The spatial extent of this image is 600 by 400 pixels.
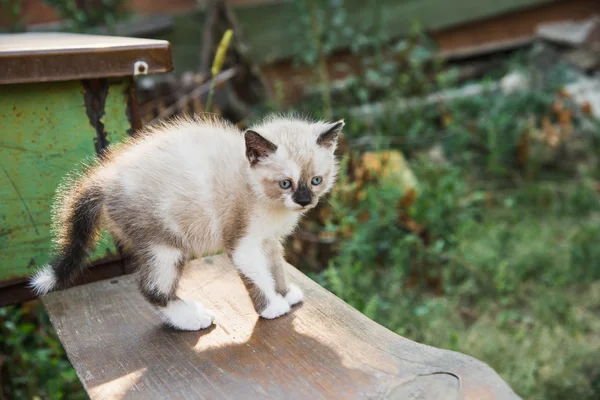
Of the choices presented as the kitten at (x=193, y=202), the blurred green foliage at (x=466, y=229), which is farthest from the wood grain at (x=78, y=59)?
the blurred green foliage at (x=466, y=229)

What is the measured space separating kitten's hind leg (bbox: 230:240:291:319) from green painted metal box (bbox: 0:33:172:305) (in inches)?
25.2

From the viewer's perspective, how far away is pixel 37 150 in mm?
2449

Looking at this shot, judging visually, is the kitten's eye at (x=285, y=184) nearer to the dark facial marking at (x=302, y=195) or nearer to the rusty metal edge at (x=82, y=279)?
the dark facial marking at (x=302, y=195)

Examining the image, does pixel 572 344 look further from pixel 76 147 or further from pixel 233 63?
pixel 233 63

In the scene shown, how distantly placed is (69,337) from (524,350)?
238 cm

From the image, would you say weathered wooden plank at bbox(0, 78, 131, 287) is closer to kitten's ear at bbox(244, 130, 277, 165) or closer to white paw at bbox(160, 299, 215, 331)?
white paw at bbox(160, 299, 215, 331)

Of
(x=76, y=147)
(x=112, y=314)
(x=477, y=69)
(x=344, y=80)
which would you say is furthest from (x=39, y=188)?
(x=477, y=69)

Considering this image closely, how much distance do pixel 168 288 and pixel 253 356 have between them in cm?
37

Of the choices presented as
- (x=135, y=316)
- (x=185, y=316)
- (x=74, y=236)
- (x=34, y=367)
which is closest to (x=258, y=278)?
(x=185, y=316)

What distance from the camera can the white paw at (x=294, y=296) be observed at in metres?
2.29

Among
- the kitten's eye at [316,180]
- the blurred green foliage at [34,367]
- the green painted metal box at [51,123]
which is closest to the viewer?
the kitten's eye at [316,180]

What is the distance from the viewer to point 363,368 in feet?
5.96

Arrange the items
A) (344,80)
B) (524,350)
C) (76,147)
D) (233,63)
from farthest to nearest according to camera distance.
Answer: (344,80)
(233,63)
(524,350)
(76,147)

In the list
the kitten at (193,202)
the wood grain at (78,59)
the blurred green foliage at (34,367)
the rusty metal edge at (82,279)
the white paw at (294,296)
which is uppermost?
the wood grain at (78,59)
